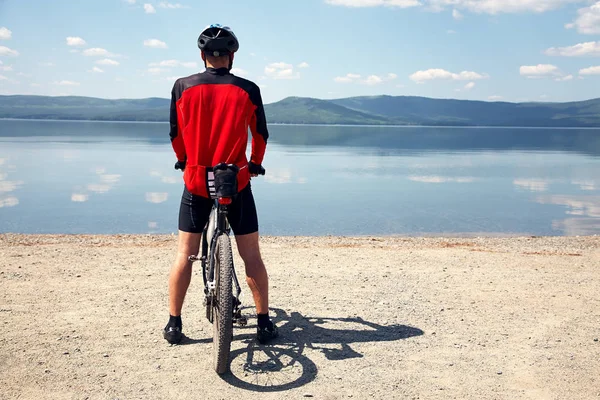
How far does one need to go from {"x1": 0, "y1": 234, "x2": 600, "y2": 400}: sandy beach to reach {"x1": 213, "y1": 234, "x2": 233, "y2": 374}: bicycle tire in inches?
7.5

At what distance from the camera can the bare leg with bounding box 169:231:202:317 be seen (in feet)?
15.6

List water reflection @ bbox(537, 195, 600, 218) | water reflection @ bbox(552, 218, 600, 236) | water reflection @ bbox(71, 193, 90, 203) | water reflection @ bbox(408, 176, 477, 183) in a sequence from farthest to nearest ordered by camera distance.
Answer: water reflection @ bbox(408, 176, 477, 183)
water reflection @ bbox(71, 193, 90, 203)
water reflection @ bbox(537, 195, 600, 218)
water reflection @ bbox(552, 218, 600, 236)

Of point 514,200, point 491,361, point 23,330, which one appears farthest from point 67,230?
point 514,200

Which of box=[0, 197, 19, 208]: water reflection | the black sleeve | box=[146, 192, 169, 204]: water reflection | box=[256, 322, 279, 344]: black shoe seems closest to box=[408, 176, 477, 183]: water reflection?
box=[146, 192, 169, 204]: water reflection

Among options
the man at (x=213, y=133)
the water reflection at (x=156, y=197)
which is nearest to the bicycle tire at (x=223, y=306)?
the man at (x=213, y=133)

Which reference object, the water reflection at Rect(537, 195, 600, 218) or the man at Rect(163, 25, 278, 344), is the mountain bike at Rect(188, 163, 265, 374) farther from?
the water reflection at Rect(537, 195, 600, 218)

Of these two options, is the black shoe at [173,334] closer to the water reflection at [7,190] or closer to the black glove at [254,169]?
the black glove at [254,169]

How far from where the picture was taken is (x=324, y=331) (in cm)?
553

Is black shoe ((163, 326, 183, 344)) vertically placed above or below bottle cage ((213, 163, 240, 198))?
below

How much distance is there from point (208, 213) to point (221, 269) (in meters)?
0.64

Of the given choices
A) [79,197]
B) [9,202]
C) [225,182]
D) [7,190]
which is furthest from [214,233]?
[7,190]

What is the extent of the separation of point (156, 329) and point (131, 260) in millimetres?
3330

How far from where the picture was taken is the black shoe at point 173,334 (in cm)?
502

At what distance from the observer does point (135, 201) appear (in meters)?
21.9
